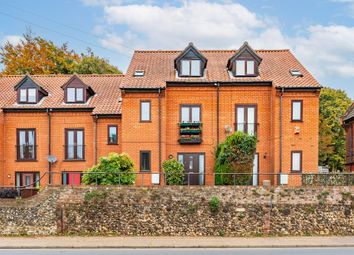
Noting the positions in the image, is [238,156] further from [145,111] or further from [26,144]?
[26,144]

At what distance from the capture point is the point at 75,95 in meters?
29.3

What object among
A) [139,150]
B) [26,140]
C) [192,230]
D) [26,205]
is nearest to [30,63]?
[26,140]

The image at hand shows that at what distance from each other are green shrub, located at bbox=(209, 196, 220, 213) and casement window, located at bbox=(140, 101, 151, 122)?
781cm

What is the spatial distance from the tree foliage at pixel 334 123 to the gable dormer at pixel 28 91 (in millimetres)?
31523

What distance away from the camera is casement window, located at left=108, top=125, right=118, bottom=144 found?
2847 centimetres

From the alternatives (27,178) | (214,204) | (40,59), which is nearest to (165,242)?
(214,204)

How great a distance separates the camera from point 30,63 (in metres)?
43.4

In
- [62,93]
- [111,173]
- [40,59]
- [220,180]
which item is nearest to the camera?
[111,173]

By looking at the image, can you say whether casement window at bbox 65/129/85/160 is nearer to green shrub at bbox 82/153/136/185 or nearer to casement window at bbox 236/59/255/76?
green shrub at bbox 82/153/136/185

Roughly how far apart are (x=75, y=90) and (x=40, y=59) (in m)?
17.4

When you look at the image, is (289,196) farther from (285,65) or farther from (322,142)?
(322,142)

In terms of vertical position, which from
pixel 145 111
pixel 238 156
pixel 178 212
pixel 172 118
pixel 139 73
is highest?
pixel 139 73

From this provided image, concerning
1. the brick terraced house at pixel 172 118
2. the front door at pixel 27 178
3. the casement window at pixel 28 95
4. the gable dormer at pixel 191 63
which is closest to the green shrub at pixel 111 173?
the brick terraced house at pixel 172 118

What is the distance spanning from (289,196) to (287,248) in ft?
12.9
